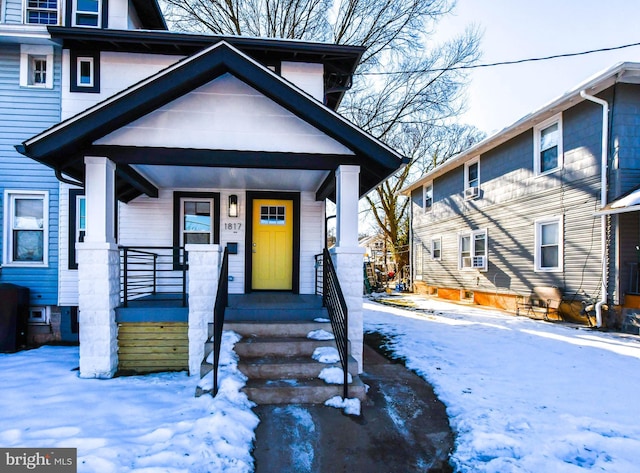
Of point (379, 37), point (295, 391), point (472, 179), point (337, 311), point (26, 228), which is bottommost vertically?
point (295, 391)

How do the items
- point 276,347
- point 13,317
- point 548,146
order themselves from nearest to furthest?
point 276,347 → point 13,317 → point 548,146

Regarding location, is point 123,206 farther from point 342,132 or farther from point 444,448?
point 444,448

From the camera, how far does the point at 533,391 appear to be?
4.19 m

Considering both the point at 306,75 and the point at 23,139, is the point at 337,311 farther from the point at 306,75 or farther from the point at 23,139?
the point at 23,139

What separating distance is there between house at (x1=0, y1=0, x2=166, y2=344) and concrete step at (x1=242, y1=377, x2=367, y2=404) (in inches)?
204

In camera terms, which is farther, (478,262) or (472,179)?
(472,179)

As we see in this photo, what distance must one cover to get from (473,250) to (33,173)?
496 inches

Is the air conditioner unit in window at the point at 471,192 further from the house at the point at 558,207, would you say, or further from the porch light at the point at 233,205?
the porch light at the point at 233,205

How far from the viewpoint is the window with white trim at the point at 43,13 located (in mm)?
7055

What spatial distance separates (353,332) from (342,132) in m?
2.74

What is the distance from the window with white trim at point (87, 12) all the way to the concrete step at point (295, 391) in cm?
771

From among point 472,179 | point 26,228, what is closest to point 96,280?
point 26,228

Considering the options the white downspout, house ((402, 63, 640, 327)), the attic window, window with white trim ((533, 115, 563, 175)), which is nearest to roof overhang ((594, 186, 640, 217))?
house ((402, 63, 640, 327))

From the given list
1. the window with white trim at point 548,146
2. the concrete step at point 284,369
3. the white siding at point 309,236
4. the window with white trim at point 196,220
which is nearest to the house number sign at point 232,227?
the window with white trim at point 196,220
